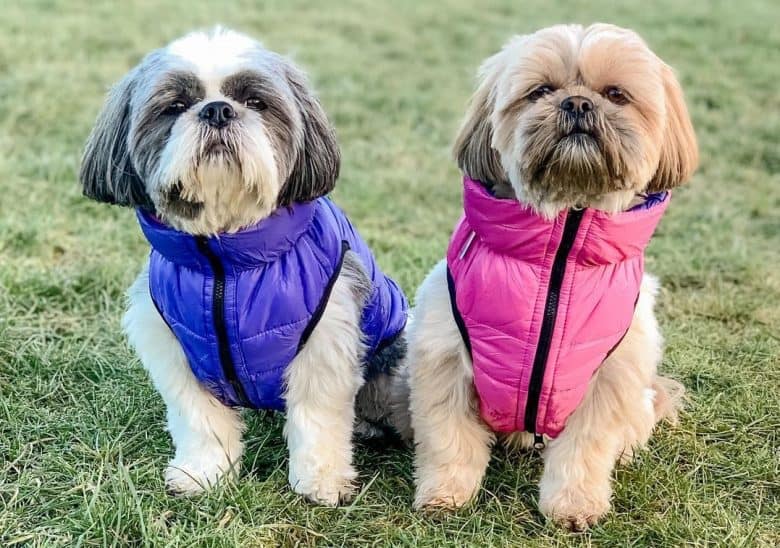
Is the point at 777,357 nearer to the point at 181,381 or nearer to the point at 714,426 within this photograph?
the point at 714,426

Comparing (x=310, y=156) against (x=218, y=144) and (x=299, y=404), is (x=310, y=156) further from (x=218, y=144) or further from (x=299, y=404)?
(x=299, y=404)

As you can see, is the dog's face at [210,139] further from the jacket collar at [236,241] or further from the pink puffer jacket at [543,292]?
Answer: the pink puffer jacket at [543,292]

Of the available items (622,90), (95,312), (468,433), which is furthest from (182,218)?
(95,312)

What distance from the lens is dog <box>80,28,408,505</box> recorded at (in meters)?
2.94

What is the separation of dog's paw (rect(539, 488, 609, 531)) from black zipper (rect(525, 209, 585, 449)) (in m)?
0.35

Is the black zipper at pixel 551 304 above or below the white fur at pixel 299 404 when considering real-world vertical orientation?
above

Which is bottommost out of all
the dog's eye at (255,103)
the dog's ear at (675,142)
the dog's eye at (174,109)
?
the dog's eye at (174,109)

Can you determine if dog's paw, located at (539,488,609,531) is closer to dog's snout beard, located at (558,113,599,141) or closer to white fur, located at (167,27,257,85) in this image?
dog's snout beard, located at (558,113,599,141)

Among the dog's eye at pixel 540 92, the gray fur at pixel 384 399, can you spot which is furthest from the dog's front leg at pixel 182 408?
the dog's eye at pixel 540 92

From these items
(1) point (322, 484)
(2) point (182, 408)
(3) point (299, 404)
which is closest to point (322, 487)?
(1) point (322, 484)

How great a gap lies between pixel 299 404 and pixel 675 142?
1.61m

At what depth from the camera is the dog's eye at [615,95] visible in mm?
2812

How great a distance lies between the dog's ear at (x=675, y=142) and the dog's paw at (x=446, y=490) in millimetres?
1268

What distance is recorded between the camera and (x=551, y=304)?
2.98 metres
